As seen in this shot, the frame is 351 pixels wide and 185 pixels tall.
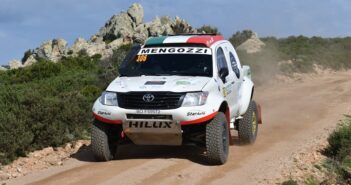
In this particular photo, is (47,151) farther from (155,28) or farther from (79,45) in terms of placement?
(79,45)

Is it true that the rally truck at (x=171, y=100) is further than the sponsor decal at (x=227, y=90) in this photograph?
No

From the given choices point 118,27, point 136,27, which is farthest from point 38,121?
A: point 136,27

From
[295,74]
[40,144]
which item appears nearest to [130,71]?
[40,144]

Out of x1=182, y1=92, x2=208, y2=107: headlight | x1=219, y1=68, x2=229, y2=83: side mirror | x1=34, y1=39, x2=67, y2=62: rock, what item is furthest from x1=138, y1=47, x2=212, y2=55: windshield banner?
x1=34, y1=39, x2=67, y2=62: rock

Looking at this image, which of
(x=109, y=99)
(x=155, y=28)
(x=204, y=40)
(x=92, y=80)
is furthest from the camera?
(x=155, y=28)

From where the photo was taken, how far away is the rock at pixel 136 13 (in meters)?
49.8

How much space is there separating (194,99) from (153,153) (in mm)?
1982

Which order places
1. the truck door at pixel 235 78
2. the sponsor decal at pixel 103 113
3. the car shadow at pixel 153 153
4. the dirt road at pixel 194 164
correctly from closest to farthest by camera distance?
the dirt road at pixel 194 164, the sponsor decal at pixel 103 113, the car shadow at pixel 153 153, the truck door at pixel 235 78

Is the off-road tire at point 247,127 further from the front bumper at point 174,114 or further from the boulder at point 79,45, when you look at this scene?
the boulder at point 79,45

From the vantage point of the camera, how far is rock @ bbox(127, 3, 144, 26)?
164 ft

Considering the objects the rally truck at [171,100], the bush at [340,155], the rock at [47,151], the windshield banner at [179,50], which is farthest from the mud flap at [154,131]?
the bush at [340,155]

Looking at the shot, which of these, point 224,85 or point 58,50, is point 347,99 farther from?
point 58,50

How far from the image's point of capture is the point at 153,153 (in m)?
10.9

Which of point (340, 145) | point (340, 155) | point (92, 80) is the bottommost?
point (340, 155)
